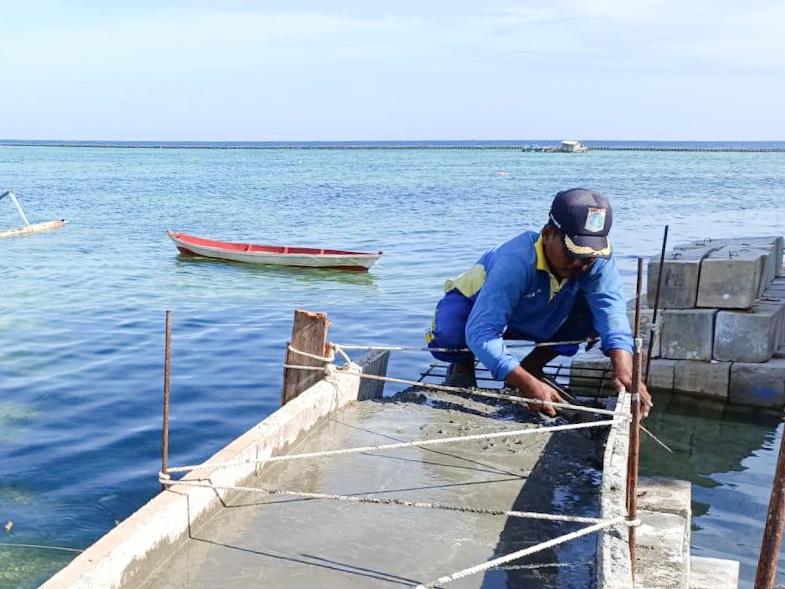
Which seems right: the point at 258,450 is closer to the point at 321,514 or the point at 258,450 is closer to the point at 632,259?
the point at 321,514

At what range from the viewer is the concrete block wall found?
347 inches

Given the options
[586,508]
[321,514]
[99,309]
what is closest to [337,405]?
[321,514]

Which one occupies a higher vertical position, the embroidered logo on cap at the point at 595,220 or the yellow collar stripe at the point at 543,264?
the embroidered logo on cap at the point at 595,220

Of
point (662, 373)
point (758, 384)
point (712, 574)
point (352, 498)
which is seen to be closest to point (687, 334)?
point (662, 373)

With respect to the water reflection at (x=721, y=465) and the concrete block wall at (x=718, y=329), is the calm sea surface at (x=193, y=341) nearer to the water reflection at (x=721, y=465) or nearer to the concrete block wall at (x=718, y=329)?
the water reflection at (x=721, y=465)

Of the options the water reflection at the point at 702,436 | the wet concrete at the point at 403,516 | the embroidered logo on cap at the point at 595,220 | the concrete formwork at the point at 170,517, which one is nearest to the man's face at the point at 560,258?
the embroidered logo on cap at the point at 595,220

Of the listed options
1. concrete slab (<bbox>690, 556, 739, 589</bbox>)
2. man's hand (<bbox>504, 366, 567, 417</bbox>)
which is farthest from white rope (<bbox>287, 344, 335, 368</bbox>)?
concrete slab (<bbox>690, 556, 739, 589</bbox>)

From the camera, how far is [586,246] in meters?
5.48

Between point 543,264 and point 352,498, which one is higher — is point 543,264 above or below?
above

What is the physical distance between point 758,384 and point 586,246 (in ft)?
15.3

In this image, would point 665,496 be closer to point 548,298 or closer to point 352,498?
point 548,298

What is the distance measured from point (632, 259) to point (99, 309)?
1355 cm

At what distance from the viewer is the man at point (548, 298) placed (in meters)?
5.50

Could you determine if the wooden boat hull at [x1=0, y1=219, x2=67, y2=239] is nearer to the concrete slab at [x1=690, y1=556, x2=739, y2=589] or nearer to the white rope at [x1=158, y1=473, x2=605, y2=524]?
the white rope at [x1=158, y1=473, x2=605, y2=524]
